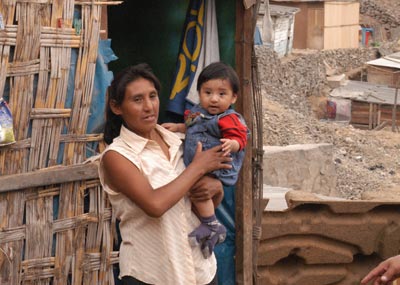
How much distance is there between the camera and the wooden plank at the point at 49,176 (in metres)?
4.62

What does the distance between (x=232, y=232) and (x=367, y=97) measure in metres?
28.0

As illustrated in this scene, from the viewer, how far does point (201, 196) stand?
3.88m

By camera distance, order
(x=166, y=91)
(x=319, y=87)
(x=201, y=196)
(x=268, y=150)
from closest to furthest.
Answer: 1. (x=201, y=196)
2. (x=166, y=91)
3. (x=268, y=150)
4. (x=319, y=87)

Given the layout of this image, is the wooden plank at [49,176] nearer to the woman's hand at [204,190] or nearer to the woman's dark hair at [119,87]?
the woman's dark hair at [119,87]

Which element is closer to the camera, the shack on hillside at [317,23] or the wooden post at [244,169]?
the wooden post at [244,169]

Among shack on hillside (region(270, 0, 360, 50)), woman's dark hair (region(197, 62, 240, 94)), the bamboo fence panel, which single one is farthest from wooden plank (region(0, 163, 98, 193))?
shack on hillside (region(270, 0, 360, 50))

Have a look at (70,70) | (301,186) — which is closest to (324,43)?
(301,186)

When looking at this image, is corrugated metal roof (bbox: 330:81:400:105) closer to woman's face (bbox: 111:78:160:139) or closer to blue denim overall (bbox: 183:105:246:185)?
blue denim overall (bbox: 183:105:246:185)

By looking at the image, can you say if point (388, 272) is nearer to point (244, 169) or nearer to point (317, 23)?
point (244, 169)

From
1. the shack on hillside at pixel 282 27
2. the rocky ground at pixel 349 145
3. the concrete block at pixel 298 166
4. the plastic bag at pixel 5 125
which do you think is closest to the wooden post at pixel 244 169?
the plastic bag at pixel 5 125

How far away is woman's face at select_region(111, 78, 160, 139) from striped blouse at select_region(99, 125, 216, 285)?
43 millimetres

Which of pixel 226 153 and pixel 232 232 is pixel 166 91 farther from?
pixel 226 153

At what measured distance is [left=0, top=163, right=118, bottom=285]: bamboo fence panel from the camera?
471 centimetres

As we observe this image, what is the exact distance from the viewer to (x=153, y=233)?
12.3 feet
